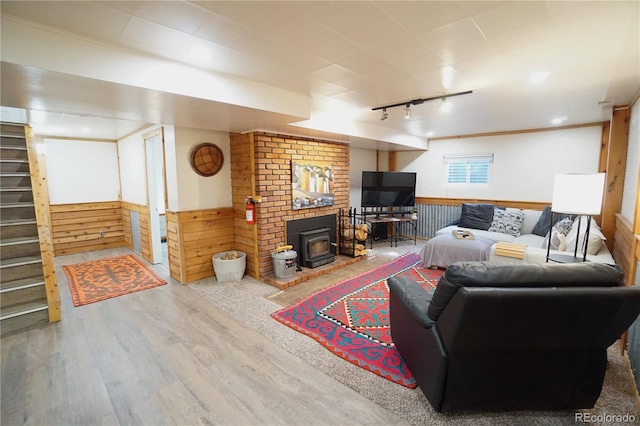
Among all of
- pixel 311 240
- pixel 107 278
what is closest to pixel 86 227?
pixel 107 278

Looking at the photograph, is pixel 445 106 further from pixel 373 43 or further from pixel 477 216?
pixel 477 216

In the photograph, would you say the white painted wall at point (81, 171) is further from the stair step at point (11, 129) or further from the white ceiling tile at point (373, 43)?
the white ceiling tile at point (373, 43)

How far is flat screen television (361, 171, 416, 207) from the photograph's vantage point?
19.4ft

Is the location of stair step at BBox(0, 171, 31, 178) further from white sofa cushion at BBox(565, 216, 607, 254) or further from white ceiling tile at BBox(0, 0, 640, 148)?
white sofa cushion at BBox(565, 216, 607, 254)

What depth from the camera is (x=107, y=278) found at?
13.9 ft

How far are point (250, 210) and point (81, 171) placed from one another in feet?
14.3

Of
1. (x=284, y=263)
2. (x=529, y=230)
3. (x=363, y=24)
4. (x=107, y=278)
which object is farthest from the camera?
(x=529, y=230)

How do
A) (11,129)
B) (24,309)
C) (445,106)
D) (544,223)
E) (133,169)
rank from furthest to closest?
1. (133,169)
2. (544,223)
3. (445,106)
4. (11,129)
5. (24,309)

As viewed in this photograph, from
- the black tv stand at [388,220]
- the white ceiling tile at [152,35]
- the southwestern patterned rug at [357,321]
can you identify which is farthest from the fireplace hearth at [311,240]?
the white ceiling tile at [152,35]

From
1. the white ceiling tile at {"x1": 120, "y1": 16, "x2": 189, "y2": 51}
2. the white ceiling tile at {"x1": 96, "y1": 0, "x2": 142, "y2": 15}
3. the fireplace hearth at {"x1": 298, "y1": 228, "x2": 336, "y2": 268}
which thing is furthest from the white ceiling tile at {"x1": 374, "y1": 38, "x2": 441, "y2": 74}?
the fireplace hearth at {"x1": 298, "y1": 228, "x2": 336, "y2": 268}

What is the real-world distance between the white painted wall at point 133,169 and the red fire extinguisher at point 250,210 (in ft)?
7.05

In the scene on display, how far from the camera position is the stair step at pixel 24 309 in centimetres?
280

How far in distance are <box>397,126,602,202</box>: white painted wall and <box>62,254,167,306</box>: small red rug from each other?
577 cm

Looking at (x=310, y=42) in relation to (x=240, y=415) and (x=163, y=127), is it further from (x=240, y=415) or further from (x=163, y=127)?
(x=163, y=127)
